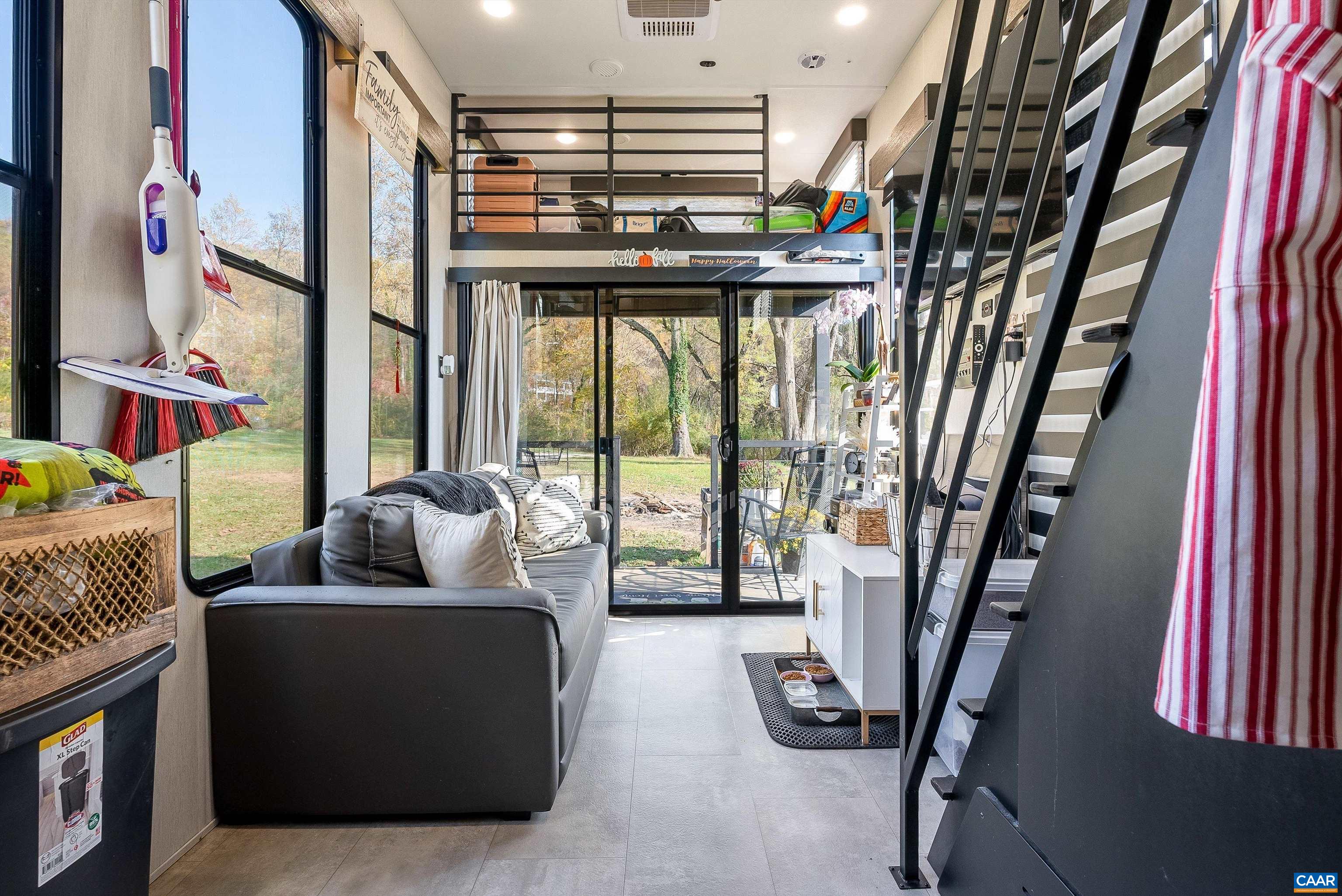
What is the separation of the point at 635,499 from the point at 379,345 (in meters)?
1.75

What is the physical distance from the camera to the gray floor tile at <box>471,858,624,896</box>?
1.67 m

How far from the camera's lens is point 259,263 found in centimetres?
225

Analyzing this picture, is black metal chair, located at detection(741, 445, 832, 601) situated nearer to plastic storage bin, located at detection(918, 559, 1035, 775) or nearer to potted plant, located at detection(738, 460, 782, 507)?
potted plant, located at detection(738, 460, 782, 507)

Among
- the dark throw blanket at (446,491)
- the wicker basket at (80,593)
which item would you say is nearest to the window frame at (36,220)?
the wicker basket at (80,593)

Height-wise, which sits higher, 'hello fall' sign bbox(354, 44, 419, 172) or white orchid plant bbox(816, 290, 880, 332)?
'hello fall' sign bbox(354, 44, 419, 172)

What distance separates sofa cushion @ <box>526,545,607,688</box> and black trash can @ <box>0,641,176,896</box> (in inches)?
38.1

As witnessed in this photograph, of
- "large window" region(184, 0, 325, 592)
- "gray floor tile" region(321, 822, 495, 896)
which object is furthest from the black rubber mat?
"large window" region(184, 0, 325, 592)

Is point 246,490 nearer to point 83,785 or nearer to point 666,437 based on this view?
point 83,785

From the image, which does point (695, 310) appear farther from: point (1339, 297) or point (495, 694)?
point (1339, 297)

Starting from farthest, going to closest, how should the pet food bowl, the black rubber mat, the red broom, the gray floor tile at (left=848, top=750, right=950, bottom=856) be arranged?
the pet food bowl → the black rubber mat → the gray floor tile at (left=848, top=750, right=950, bottom=856) → the red broom

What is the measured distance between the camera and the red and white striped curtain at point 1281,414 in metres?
0.48

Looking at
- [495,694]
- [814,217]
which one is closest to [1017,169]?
[814,217]

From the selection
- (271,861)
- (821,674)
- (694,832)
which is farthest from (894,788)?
(271,861)

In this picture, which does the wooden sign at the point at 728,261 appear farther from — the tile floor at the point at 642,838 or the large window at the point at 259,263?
the tile floor at the point at 642,838
